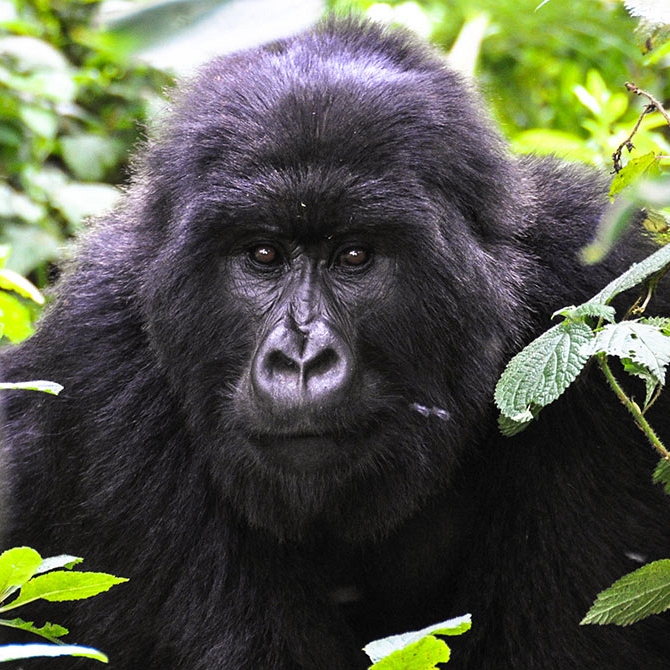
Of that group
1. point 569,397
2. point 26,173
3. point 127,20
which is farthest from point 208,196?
point 26,173

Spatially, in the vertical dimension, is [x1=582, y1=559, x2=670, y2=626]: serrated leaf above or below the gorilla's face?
below

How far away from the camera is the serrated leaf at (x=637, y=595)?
2.41 m

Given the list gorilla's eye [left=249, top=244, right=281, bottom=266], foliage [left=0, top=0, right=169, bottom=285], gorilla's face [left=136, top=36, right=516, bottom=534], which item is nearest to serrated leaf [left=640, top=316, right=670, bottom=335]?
gorilla's face [left=136, top=36, right=516, bottom=534]

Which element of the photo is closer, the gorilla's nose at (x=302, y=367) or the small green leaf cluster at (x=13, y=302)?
the gorilla's nose at (x=302, y=367)

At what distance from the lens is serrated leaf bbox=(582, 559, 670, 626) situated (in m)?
2.41

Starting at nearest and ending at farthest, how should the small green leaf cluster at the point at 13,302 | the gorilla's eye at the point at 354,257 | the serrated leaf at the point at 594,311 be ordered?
the serrated leaf at the point at 594,311 < the gorilla's eye at the point at 354,257 < the small green leaf cluster at the point at 13,302

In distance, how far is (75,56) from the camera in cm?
745

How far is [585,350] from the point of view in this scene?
2.40 meters

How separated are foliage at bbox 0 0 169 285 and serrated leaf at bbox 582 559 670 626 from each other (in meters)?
3.50

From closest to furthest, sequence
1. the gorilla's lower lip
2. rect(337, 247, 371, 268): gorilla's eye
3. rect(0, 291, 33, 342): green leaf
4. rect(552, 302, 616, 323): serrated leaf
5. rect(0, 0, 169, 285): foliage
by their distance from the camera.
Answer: rect(552, 302, 616, 323): serrated leaf < the gorilla's lower lip < rect(337, 247, 371, 268): gorilla's eye < rect(0, 291, 33, 342): green leaf < rect(0, 0, 169, 285): foliage

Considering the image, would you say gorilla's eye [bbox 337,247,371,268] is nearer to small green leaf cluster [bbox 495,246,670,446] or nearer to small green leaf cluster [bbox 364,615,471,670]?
small green leaf cluster [bbox 495,246,670,446]

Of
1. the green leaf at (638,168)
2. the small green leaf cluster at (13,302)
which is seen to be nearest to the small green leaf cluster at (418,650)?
the green leaf at (638,168)

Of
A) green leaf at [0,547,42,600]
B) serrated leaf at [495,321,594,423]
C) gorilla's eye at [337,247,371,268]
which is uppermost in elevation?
gorilla's eye at [337,247,371,268]

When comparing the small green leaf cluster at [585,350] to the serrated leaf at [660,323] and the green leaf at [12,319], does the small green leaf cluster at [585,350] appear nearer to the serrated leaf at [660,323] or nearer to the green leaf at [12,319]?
the serrated leaf at [660,323]
